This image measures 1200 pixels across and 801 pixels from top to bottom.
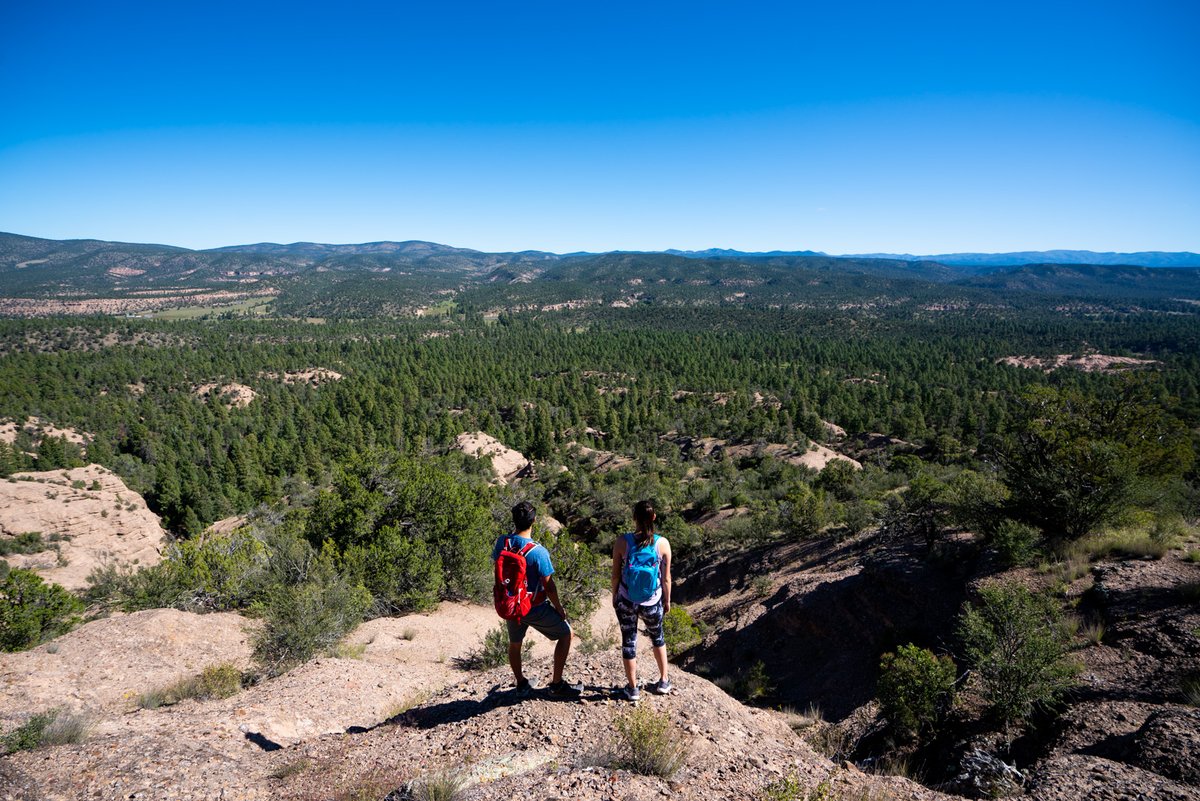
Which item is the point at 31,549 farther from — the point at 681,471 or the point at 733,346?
the point at 733,346

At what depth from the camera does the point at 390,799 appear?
4.47 metres

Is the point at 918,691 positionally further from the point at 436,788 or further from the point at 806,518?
the point at 806,518

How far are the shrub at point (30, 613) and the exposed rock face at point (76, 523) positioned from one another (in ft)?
70.8

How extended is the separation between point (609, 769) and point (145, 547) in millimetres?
43622

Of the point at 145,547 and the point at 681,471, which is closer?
the point at 145,547

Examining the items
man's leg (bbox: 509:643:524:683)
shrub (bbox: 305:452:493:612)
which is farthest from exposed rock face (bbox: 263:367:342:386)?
man's leg (bbox: 509:643:524:683)

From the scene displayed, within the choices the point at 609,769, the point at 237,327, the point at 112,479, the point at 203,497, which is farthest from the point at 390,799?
the point at 237,327

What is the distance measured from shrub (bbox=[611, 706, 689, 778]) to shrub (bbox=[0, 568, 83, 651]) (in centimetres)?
1460

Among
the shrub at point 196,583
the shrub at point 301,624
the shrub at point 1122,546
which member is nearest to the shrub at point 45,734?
the shrub at point 301,624

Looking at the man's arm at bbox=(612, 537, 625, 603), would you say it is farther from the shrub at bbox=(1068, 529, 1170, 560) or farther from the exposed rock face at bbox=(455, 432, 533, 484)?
the exposed rock face at bbox=(455, 432, 533, 484)

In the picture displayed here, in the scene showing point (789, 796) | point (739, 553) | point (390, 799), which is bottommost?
point (739, 553)

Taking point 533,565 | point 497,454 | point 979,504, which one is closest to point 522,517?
point 533,565

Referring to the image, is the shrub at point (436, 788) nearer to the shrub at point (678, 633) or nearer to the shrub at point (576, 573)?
the shrub at point (678, 633)

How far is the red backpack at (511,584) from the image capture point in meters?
5.68
